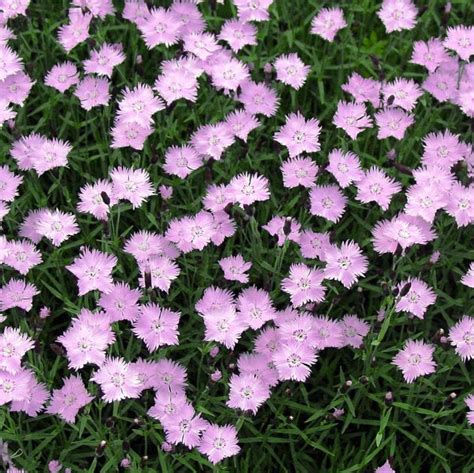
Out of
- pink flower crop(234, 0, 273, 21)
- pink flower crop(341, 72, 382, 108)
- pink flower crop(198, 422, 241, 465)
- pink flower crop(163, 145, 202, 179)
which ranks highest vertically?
pink flower crop(234, 0, 273, 21)

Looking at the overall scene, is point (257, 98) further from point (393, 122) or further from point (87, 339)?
point (87, 339)

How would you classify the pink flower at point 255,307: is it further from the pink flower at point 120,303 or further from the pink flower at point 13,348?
the pink flower at point 13,348

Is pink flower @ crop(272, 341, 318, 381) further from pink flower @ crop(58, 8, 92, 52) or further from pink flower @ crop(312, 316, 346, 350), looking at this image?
pink flower @ crop(58, 8, 92, 52)

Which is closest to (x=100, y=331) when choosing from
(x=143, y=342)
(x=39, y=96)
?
(x=143, y=342)

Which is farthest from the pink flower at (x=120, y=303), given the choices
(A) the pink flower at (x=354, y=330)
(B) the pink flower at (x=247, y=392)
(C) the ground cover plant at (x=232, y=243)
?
(A) the pink flower at (x=354, y=330)

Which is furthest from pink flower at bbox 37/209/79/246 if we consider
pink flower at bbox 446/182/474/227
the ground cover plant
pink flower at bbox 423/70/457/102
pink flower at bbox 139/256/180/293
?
pink flower at bbox 423/70/457/102

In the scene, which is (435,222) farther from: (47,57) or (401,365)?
(47,57)
